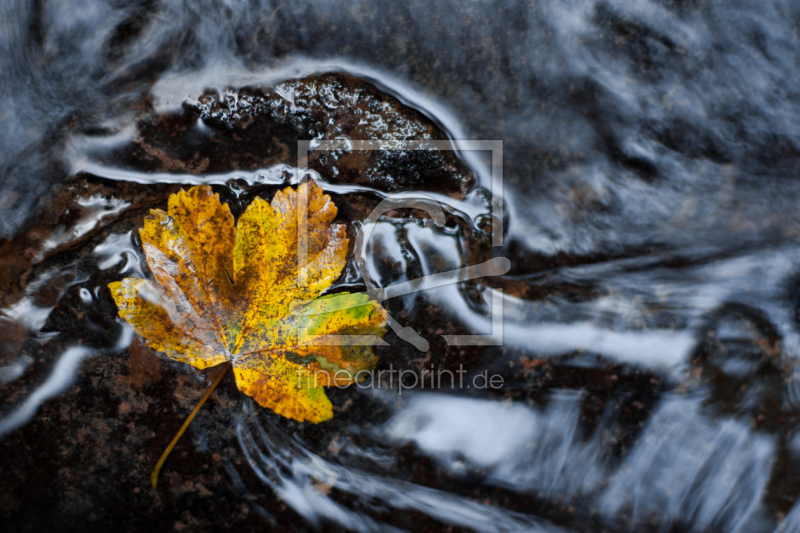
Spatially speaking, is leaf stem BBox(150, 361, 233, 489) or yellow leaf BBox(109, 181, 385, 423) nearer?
yellow leaf BBox(109, 181, 385, 423)

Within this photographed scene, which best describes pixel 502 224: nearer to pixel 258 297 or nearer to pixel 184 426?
pixel 258 297

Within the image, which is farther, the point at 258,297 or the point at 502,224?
the point at 502,224

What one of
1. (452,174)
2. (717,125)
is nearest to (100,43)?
(452,174)

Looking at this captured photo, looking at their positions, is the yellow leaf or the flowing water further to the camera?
the flowing water

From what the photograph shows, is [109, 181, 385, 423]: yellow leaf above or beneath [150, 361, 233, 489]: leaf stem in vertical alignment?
above

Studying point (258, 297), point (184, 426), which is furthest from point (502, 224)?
point (184, 426)

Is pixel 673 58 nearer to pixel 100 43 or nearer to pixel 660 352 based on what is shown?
pixel 660 352
